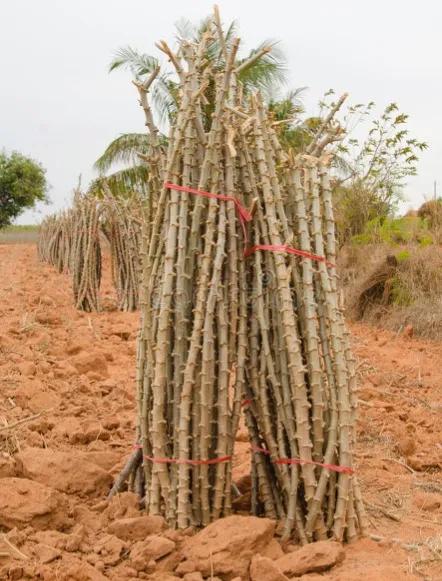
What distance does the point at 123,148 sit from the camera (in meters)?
18.6

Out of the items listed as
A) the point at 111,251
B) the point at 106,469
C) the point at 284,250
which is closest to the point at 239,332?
the point at 284,250

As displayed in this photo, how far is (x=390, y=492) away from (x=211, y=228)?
147 cm

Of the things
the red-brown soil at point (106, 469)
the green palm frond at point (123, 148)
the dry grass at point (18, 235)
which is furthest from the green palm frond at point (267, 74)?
the dry grass at point (18, 235)

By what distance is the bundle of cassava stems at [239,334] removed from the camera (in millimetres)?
2812

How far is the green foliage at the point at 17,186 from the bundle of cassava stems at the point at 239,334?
33048mm

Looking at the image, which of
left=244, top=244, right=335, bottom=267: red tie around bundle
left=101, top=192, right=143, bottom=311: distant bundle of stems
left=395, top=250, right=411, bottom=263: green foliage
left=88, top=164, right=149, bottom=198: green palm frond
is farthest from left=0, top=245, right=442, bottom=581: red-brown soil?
left=88, top=164, right=149, bottom=198: green palm frond

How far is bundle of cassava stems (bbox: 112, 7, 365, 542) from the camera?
2812mm

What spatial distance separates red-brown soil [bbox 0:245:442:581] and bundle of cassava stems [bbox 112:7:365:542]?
21 cm

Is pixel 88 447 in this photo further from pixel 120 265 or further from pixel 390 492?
pixel 120 265

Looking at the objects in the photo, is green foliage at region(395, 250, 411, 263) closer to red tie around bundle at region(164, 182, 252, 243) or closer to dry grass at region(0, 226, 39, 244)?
red tie around bundle at region(164, 182, 252, 243)

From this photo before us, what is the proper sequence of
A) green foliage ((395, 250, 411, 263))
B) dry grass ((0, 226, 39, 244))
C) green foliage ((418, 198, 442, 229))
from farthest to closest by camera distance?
dry grass ((0, 226, 39, 244))
green foliage ((418, 198, 442, 229))
green foliage ((395, 250, 411, 263))

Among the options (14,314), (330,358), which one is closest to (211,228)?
(330,358)

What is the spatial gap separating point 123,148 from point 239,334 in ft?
53.2

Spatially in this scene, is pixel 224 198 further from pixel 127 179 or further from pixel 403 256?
pixel 127 179
